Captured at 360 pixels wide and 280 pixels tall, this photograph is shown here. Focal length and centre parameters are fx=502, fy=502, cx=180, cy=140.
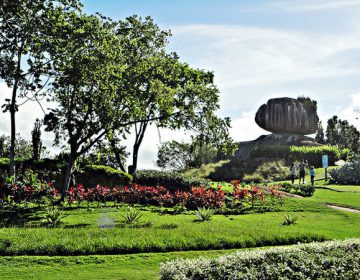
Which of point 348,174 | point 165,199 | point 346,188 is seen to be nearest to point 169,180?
point 165,199

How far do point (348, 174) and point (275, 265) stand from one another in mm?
28973

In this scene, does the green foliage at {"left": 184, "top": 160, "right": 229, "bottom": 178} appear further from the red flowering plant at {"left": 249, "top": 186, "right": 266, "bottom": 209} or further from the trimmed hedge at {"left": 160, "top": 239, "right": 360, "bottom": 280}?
the trimmed hedge at {"left": 160, "top": 239, "right": 360, "bottom": 280}

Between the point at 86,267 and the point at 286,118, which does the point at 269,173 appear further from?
the point at 86,267

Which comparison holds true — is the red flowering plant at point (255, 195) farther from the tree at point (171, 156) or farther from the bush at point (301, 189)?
the tree at point (171, 156)

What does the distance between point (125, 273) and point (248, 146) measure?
158 ft

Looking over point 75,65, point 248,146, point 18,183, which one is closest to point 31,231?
point 18,183

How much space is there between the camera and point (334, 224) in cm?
2089

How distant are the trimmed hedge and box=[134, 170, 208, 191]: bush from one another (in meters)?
18.6

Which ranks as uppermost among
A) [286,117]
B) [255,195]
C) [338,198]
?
[286,117]

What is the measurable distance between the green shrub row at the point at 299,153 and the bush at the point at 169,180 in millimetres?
22133

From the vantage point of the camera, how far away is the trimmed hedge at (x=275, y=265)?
1096cm

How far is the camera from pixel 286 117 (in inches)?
2493

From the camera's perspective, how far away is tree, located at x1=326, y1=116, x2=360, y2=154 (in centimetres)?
8094

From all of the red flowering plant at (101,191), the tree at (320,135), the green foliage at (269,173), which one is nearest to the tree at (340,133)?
the tree at (320,135)
